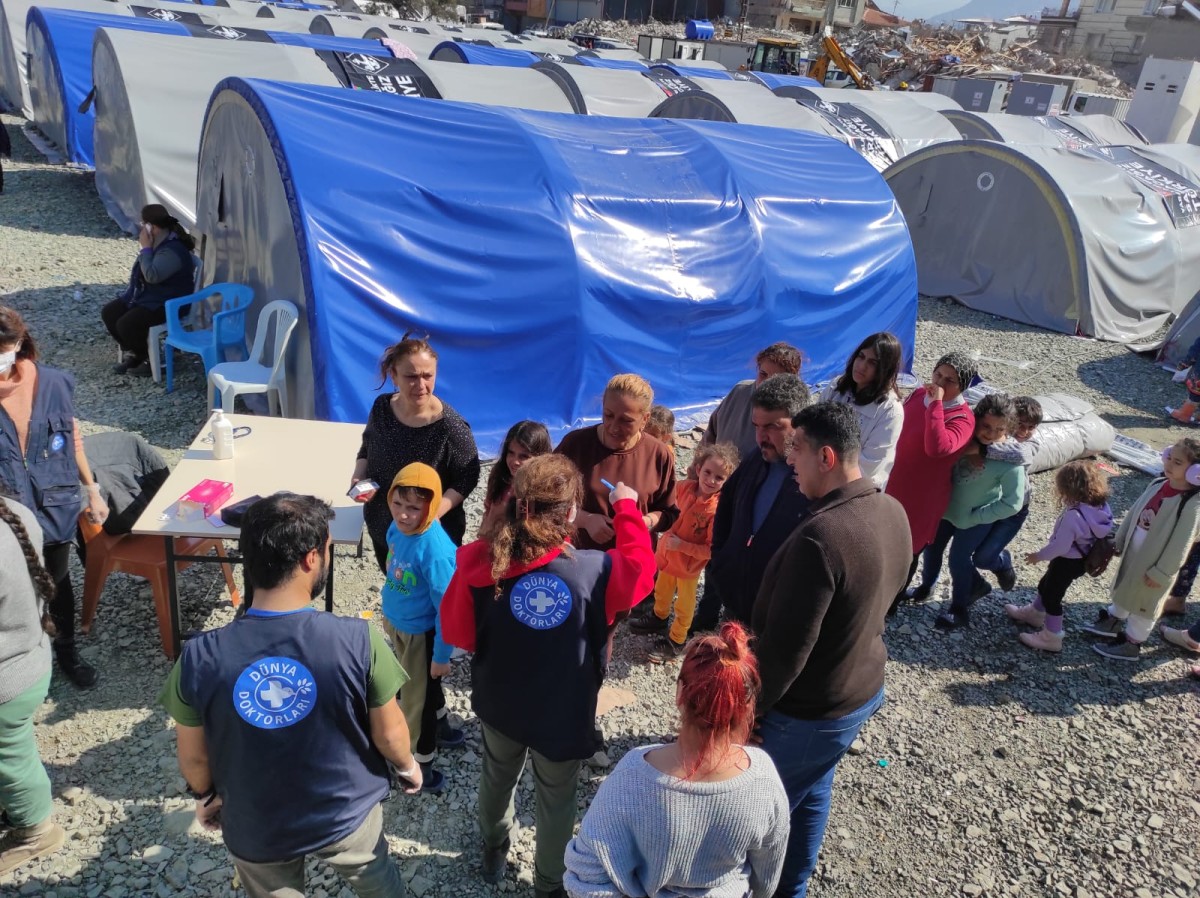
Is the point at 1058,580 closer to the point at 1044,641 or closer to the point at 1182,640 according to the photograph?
the point at 1044,641

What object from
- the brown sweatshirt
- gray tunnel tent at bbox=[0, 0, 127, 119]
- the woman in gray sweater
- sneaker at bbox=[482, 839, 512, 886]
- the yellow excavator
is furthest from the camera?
the yellow excavator

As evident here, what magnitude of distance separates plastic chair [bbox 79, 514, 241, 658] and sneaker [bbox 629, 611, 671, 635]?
236 cm

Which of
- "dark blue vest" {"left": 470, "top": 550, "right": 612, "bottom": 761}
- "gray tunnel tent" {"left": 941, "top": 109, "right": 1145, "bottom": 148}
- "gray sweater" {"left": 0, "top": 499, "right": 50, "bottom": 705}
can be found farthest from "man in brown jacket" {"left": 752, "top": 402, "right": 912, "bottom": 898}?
"gray tunnel tent" {"left": 941, "top": 109, "right": 1145, "bottom": 148}

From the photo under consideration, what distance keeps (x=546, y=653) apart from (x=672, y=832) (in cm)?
68

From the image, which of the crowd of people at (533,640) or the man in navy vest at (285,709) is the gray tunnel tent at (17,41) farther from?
the man in navy vest at (285,709)

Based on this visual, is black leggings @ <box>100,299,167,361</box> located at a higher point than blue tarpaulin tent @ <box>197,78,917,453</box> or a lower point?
lower

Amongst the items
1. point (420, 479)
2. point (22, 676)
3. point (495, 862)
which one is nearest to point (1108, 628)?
point (495, 862)

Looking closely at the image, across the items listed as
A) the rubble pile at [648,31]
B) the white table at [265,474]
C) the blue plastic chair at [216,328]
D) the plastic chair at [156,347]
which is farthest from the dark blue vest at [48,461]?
the rubble pile at [648,31]

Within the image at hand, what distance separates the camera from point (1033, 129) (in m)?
16.6

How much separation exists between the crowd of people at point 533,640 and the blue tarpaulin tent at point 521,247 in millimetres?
2349

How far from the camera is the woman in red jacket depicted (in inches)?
164

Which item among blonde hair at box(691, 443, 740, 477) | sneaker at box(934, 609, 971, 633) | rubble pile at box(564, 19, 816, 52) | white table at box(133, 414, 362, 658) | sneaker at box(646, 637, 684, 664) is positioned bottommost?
sneaker at box(646, 637, 684, 664)

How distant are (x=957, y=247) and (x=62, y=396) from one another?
464 inches

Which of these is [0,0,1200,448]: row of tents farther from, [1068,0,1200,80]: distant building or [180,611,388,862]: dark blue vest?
[1068,0,1200,80]: distant building
